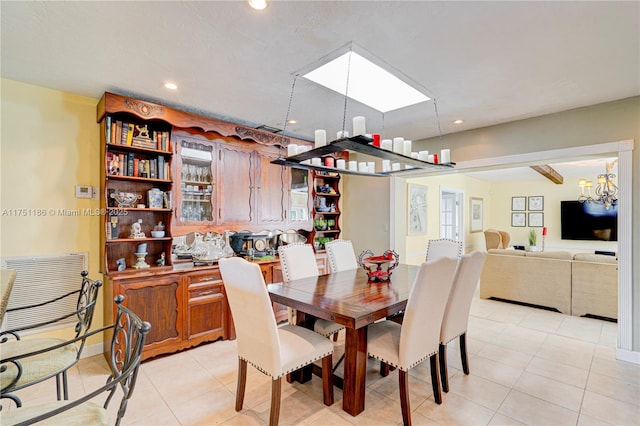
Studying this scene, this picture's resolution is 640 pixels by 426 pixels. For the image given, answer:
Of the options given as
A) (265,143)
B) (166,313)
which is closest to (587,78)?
(265,143)

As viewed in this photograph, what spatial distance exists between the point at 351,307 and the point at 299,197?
2.64 m

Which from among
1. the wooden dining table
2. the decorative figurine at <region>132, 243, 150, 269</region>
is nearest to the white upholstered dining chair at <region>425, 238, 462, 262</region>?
the wooden dining table

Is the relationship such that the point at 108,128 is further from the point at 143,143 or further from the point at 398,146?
the point at 398,146

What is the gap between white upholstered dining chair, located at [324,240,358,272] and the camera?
11.4 ft

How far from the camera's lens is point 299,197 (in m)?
4.48

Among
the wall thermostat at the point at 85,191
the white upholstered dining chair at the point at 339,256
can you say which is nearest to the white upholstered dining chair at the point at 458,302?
the white upholstered dining chair at the point at 339,256

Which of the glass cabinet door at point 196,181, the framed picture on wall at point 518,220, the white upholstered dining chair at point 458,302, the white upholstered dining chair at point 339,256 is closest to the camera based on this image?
the white upholstered dining chair at point 458,302

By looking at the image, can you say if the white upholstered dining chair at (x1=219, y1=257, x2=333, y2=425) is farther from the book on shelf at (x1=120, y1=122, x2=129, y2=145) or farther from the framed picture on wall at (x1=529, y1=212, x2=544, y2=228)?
the framed picture on wall at (x1=529, y1=212, x2=544, y2=228)

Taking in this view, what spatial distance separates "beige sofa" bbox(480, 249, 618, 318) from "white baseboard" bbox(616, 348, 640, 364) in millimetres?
1244

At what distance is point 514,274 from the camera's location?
4.68m

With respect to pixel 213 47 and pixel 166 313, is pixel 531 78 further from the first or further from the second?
pixel 166 313

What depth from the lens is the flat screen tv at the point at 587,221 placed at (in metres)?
7.19

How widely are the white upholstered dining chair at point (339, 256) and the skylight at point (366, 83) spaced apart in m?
1.58

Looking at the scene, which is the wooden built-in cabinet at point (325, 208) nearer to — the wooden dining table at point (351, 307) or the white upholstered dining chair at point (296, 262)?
the white upholstered dining chair at point (296, 262)
